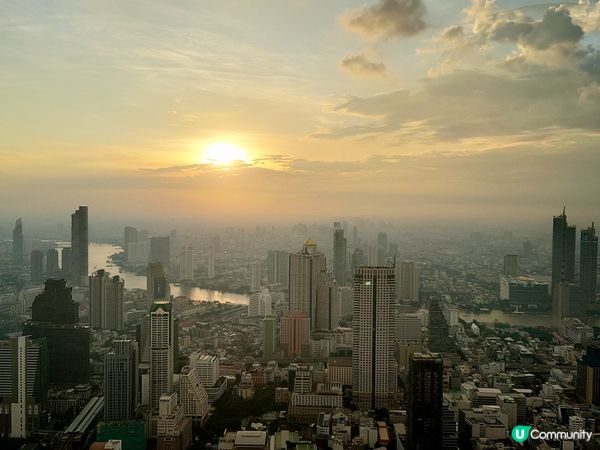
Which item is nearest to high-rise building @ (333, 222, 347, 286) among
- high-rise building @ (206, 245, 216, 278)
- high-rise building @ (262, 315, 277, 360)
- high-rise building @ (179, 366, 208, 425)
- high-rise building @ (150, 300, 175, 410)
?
high-rise building @ (262, 315, 277, 360)

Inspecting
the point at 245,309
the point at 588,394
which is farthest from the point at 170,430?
the point at 245,309

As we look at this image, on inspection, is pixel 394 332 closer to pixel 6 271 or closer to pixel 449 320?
pixel 449 320

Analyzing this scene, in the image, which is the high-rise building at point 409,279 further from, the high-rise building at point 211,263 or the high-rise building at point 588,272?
the high-rise building at point 211,263

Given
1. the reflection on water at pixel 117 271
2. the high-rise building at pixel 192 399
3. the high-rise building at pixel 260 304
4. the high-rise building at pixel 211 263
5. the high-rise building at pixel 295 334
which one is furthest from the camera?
the high-rise building at pixel 211 263

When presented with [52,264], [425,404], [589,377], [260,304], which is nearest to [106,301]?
[52,264]

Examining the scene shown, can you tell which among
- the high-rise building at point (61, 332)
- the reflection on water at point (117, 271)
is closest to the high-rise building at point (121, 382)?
the high-rise building at point (61, 332)

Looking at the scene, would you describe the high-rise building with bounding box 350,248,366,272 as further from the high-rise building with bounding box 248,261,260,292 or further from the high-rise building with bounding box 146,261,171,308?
the high-rise building with bounding box 146,261,171,308

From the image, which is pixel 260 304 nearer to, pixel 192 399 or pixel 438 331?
pixel 438 331
